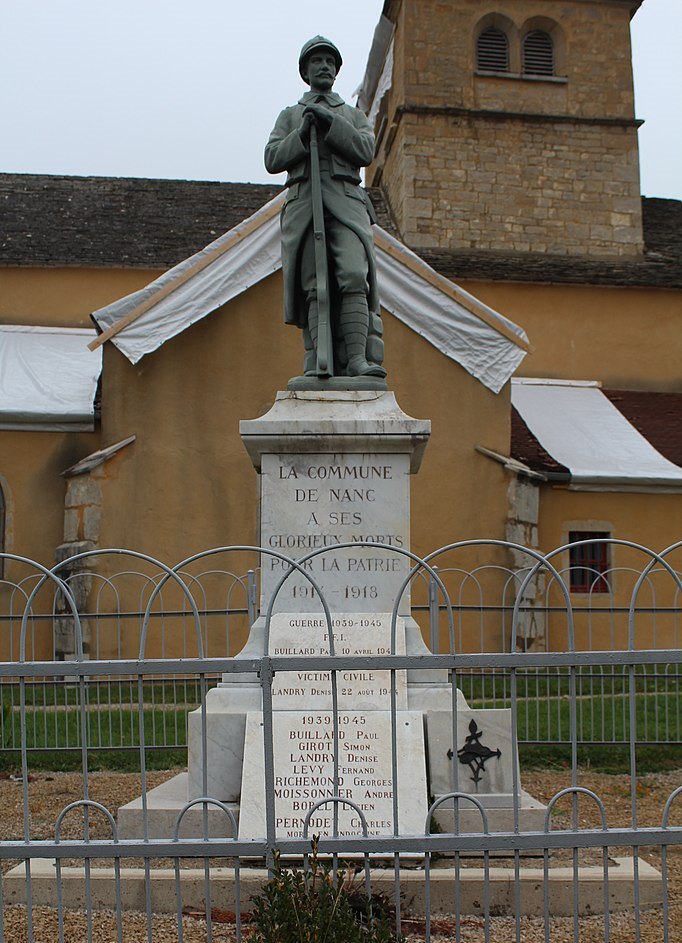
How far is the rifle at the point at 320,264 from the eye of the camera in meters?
7.25

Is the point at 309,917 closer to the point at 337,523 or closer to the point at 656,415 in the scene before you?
the point at 337,523

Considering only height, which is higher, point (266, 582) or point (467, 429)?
point (467, 429)

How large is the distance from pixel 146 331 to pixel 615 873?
38.1 ft

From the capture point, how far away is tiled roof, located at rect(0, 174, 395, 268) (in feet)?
67.2

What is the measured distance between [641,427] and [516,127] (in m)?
7.05

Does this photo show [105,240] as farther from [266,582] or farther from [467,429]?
[266,582]

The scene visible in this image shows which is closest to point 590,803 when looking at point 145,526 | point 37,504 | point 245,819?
point 245,819

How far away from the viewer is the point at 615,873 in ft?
17.1

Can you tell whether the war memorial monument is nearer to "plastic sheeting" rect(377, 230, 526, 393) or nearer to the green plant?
the green plant

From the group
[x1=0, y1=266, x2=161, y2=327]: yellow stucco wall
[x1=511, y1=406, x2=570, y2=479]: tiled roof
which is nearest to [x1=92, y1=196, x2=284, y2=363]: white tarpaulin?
[x1=511, y1=406, x2=570, y2=479]: tiled roof

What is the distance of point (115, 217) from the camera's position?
70.6 ft

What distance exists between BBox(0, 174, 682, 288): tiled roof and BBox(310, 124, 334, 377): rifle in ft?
44.4

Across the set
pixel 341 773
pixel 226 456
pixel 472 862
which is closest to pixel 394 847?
pixel 341 773

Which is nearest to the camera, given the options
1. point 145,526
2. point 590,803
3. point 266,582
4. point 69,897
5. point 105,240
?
point 69,897
